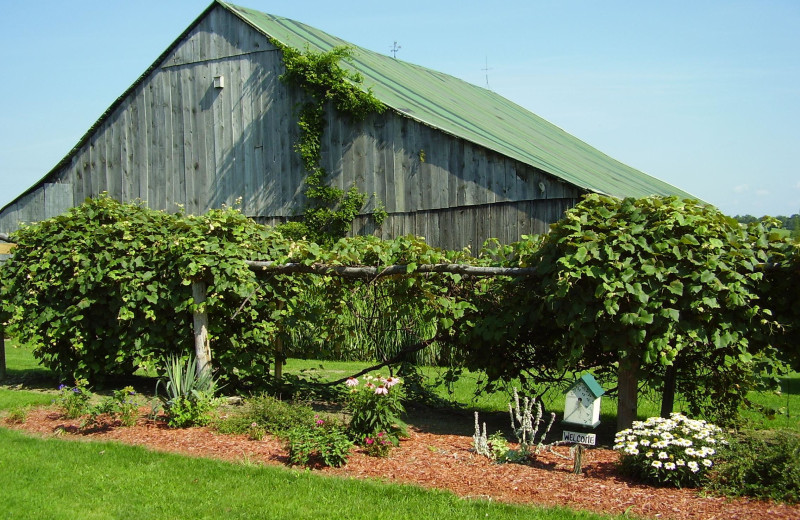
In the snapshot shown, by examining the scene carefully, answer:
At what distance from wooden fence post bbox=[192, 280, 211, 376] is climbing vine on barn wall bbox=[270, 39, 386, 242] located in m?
6.35

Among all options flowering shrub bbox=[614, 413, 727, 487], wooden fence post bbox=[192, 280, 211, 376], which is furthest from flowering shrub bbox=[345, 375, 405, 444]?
wooden fence post bbox=[192, 280, 211, 376]

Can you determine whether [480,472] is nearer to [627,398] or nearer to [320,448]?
[320,448]

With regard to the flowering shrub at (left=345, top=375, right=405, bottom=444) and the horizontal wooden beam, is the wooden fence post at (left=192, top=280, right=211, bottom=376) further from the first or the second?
the flowering shrub at (left=345, top=375, right=405, bottom=444)

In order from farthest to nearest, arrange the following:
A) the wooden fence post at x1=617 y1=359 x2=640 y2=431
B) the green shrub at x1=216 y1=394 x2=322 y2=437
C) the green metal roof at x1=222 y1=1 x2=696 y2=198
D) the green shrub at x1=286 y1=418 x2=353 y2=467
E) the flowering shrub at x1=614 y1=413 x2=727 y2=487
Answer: the green metal roof at x1=222 y1=1 x2=696 y2=198 < the green shrub at x1=216 y1=394 x2=322 y2=437 < the wooden fence post at x1=617 y1=359 x2=640 y2=431 < the green shrub at x1=286 y1=418 x2=353 y2=467 < the flowering shrub at x1=614 y1=413 x2=727 y2=487

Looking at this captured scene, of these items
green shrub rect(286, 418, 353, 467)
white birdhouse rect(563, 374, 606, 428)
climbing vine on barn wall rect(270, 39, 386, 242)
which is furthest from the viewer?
climbing vine on barn wall rect(270, 39, 386, 242)

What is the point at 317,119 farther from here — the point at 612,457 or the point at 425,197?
the point at 612,457

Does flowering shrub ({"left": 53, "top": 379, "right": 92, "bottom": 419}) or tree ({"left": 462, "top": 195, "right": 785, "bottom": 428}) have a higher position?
tree ({"left": 462, "top": 195, "right": 785, "bottom": 428})

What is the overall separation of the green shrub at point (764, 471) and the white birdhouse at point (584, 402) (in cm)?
115

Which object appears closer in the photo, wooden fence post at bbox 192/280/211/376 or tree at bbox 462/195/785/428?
tree at bbox 462/195/785/428

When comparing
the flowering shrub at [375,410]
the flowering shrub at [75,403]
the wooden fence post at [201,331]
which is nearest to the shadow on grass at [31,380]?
the flowering shrub at [75,403]

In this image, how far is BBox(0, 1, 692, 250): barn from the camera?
41.4 ft

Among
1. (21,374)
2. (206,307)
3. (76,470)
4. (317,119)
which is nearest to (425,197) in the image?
(317,119)

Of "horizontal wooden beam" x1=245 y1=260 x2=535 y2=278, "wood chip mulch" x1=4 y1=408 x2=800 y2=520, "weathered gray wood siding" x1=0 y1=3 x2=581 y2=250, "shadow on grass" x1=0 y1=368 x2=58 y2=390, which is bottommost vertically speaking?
"wood chip mulch" x1=4 y1=408 x2=800 y2=520

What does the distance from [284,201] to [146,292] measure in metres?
7.14
